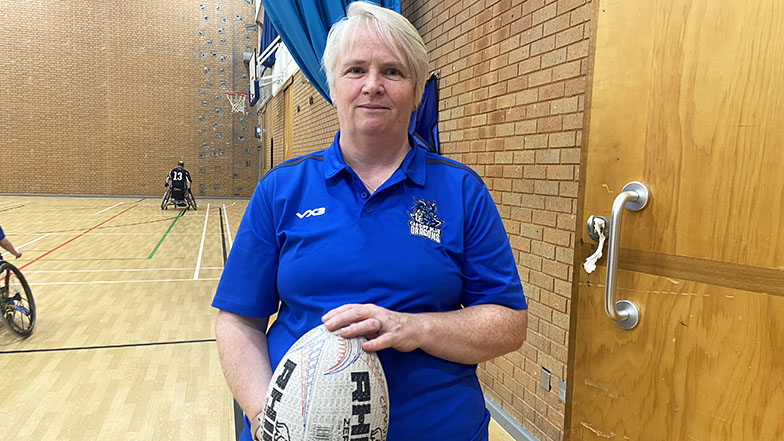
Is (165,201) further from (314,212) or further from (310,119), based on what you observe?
(314,212)

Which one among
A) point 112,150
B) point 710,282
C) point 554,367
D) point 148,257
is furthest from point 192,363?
point 112,150

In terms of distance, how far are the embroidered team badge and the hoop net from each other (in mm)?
16897

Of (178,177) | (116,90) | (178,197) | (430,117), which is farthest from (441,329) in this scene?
(116,90)

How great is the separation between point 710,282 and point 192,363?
11.0ft

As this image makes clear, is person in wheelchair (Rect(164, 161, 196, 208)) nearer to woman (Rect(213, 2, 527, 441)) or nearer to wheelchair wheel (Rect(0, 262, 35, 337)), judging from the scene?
wheelchair wheel (Rect(0, 262, 35, 337))

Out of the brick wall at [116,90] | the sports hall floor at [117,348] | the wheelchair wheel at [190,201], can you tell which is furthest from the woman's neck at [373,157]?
the brick wall at [116,90]

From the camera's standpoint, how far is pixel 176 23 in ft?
51.1

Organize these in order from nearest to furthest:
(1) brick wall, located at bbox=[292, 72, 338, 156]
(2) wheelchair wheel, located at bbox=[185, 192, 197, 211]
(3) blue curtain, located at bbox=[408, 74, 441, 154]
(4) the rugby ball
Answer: (4) the rugby ball → (3) blue curtain, located at bbox=[408, 74, 441, 154] → (1) brick wall, located at bbox=[292, 72, 338, 156] → (2) wheelchair wheel, located at bbox=[185, 192, 197, 211]

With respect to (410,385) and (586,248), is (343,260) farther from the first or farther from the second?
(586,248)

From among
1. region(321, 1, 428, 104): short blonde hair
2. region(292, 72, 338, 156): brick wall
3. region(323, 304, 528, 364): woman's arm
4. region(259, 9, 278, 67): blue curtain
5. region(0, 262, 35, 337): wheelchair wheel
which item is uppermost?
region(259, 9, 278, 67): blue curtain

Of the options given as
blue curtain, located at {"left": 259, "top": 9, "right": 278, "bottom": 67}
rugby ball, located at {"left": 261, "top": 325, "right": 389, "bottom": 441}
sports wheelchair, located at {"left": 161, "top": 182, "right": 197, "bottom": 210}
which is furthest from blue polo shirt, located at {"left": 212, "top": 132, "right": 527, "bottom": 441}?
sports wheelchair, located at {"left": 161, "top": 182, "right": 197, "bottom": 210}

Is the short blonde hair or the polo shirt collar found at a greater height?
the short blonde hair

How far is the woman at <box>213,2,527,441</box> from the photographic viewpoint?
0.94 metres

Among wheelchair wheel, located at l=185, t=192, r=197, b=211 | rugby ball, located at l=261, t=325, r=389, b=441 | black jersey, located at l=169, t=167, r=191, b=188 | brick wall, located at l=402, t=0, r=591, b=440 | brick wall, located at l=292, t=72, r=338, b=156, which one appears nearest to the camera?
rugby ball, located at l=261, t=325, r=389, b=441
